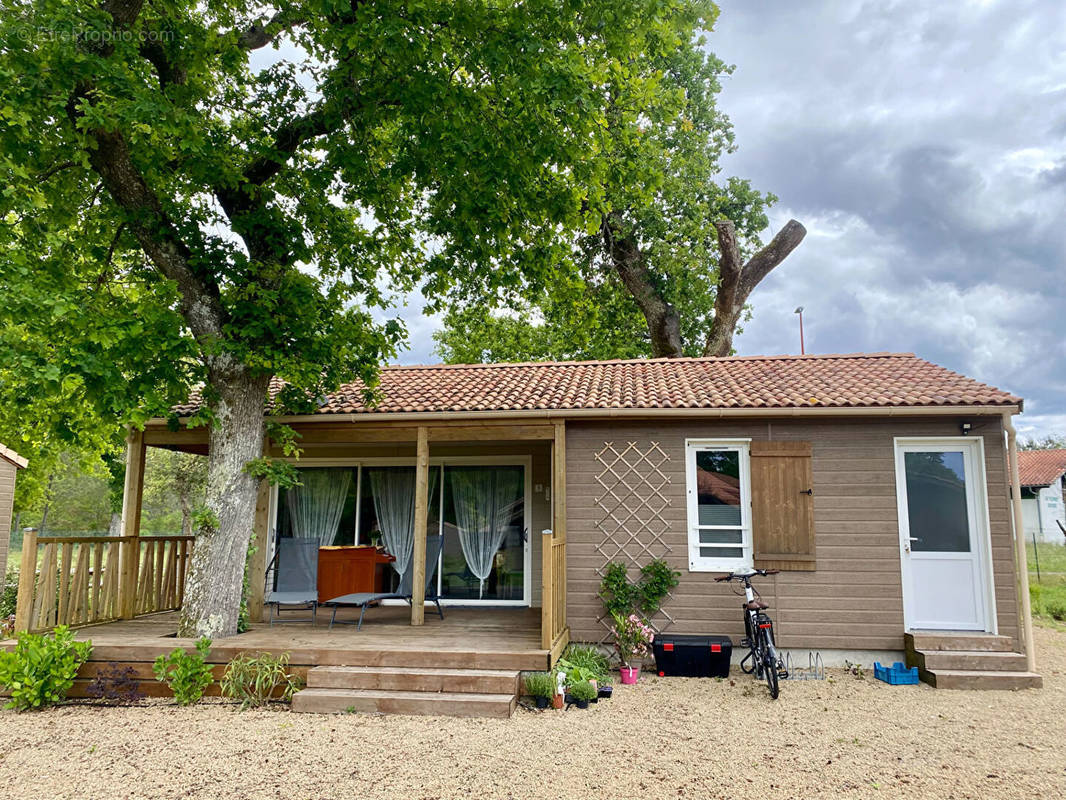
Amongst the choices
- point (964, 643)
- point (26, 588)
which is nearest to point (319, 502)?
point (26, 588)

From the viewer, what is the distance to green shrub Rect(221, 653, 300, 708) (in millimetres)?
5955

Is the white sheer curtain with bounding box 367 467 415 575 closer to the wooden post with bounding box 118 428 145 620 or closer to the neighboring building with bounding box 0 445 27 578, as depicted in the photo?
the wooden post with bounding box 118 428 145 620

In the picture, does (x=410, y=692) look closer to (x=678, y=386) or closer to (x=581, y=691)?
(x=581, y=691)

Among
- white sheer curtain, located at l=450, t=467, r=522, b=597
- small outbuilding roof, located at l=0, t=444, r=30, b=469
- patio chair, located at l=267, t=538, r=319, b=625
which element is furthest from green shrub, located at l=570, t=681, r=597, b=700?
small outbuilding roof, located at l=0, t=444, r=30, b=469

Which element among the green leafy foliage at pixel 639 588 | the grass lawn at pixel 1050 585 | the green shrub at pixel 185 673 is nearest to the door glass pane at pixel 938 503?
the green leafy foliage at pixel 639 588

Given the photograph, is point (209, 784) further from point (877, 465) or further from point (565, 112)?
point (877, 465)

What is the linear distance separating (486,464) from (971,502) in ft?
18.6

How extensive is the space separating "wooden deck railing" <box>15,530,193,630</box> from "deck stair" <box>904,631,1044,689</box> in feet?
26.5

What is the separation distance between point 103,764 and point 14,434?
12.2 metres

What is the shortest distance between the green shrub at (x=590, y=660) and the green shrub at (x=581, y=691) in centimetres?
37

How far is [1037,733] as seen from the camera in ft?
17.2

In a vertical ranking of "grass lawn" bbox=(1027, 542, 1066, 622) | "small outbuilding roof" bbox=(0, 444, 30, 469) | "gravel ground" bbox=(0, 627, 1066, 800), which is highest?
"small outbuilding roof" bbox=(0, 444, 30, 469)

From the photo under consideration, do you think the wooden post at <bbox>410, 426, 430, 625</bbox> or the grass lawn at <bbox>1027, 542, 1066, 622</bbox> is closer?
the wooden post at <bbox>410, 426, 430, 625</bbox>

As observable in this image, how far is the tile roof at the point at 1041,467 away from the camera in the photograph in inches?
1096
